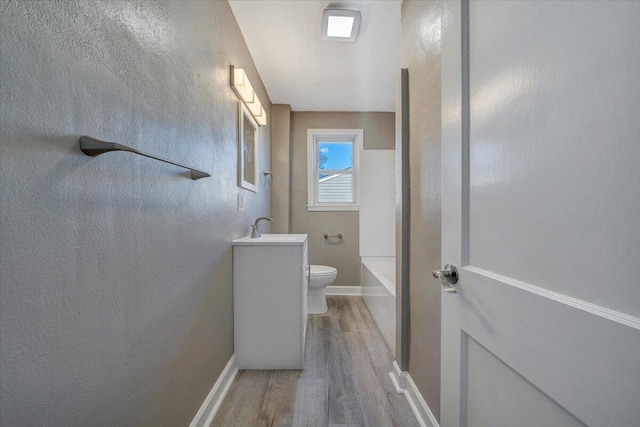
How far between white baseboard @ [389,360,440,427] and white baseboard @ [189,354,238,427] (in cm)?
97

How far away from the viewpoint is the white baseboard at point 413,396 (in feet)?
4.28

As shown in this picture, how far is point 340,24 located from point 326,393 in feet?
7.65

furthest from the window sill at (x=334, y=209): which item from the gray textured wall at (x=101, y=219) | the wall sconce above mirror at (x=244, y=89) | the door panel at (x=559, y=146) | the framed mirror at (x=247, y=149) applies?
Result: the door panel at (x=559, y=146)

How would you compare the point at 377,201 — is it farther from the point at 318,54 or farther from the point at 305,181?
the point at 318,54

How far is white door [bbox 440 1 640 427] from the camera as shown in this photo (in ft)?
1.36

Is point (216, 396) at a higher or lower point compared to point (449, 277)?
lower

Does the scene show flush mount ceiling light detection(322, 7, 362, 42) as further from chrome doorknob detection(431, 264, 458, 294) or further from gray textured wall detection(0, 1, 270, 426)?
chrome doorknob detection(431, 264, 458, 294)

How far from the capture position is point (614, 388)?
42cm

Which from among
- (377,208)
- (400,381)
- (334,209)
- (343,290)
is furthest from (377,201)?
(400,381)

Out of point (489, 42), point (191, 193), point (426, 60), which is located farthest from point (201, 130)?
point (489, 42)

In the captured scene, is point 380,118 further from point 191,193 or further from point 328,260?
point 191,193

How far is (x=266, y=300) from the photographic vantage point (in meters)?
1.87

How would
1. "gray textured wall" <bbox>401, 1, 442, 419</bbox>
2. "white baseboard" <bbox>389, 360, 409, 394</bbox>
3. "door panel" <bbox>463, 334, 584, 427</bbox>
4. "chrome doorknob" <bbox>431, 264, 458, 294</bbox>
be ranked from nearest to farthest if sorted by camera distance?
"door panel" <bbox>463, 334, 584, 427</bbox>
"chrome doorknob" <bbox>431, 264, 458, 294</bbox>
"gray textured wall" <bbox>401, 1, 442, 419</bbox>
"white baseboard" <bbox>389, 360, 409, 394</bbox>

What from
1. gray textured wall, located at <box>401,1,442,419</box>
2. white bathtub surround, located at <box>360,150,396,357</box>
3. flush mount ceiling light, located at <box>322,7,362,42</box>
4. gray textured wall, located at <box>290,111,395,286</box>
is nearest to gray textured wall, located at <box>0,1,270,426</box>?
flush mount ceiling light, located at <box>322,7,362,42</box>
